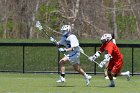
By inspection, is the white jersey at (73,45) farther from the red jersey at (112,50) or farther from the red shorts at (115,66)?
the red shorts at (115,66)

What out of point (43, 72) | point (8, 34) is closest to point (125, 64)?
point (43, 72)

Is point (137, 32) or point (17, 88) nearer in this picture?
point (17, 88)

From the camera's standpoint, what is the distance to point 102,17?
45.5m

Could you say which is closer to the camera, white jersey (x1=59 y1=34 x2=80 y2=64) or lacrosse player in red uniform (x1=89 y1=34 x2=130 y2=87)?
lacrosse player in red uniform (x1=89 y1=34 x2=130 y2=87)

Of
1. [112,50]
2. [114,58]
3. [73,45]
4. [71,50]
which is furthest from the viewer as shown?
[71,50]

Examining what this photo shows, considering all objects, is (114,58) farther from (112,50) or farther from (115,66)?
(112,50)

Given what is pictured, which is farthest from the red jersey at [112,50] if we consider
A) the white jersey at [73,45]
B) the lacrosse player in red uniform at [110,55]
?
the white jersey at [73,45]

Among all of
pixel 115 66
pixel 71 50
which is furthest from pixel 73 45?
pixel 115 66

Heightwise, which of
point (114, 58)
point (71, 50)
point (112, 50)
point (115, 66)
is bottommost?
point (115, 66)

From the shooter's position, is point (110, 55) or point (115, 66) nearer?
point (110, 55)

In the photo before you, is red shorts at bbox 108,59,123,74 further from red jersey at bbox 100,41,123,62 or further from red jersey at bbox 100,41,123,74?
red jersey at bbox 100,41,123,62

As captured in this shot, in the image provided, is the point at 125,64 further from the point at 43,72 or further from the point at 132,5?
the point at 132,5

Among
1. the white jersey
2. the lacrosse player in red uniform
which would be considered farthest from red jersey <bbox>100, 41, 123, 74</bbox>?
the white jersey

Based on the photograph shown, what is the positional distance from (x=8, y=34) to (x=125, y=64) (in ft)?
60.6
